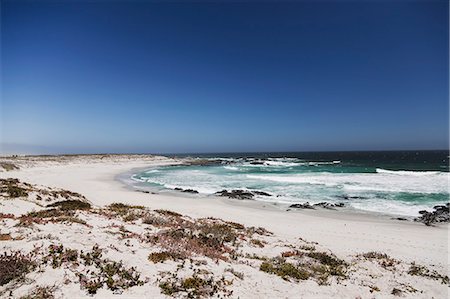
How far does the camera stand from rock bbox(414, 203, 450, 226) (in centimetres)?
1888

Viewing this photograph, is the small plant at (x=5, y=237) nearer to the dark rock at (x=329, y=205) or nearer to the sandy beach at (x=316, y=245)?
→ the sandy beach at (x=316, y=245)

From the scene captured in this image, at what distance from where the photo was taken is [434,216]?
64.3 ft

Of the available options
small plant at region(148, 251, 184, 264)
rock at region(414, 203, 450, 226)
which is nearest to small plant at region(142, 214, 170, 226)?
small plant at region(148, 251, 184, 264)

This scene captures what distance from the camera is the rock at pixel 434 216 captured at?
1888 centimetres

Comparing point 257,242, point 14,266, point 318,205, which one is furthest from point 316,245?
point 318,205

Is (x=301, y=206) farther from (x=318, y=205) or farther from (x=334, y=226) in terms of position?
(x=334, y=226)

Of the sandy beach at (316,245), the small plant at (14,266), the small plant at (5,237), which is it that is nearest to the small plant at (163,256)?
the sandy beach at (316,245)

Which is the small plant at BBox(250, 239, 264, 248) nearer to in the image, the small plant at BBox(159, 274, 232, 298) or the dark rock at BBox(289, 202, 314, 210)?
the small plant at BBox(159, 274, 232, 298)

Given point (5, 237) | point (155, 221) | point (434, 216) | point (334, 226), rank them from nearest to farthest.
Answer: point (5, 237) < point (155, 221) < point (334, 226) < point (434, 216)

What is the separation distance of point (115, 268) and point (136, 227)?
4871 mm

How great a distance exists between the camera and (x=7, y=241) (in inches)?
328

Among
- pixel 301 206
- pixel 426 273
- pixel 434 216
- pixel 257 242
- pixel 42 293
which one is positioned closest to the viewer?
pixel 42 293

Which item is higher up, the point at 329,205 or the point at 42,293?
the point at 42,293

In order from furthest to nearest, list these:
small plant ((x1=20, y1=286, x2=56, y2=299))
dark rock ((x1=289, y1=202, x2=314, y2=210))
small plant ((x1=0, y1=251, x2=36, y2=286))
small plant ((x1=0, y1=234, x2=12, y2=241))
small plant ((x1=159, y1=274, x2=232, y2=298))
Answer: dark rock ((x1=289, y1=202, x2=314, y2=210))
small plant ((x1=0, y1=234, x2=12, y2=241))
small plant ((x1=159, y1=274, x2=232, y2=298))
small plant ((x1=0, y1=251, x2=36, y2=286))
small plant ((x1=20, y1=286, x2=56, y2=299))
